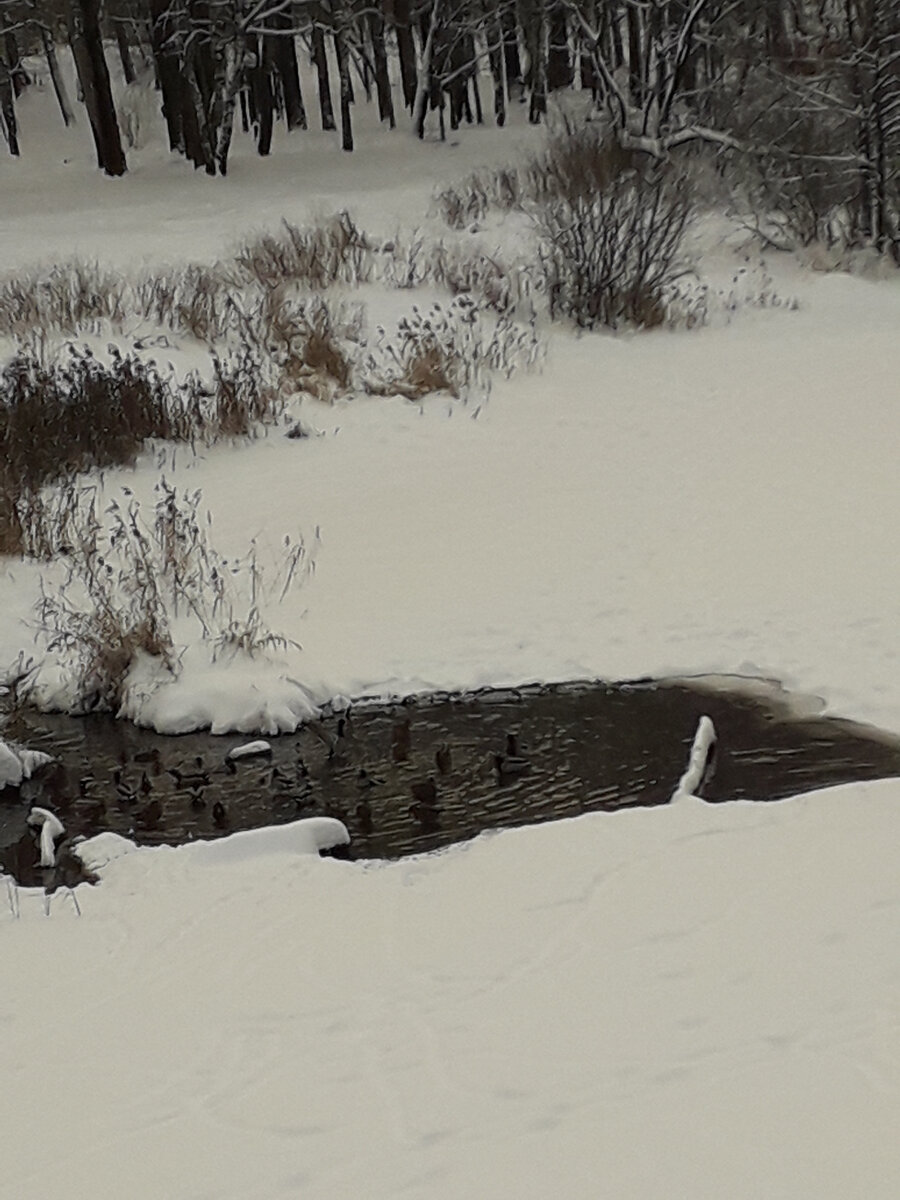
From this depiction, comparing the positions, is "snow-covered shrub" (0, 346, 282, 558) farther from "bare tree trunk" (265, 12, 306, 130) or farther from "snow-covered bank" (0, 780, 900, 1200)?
"bare tree trunk" (265, 12, 306, 130)

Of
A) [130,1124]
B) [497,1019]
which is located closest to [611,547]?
[497,1019]

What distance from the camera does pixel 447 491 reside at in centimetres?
897

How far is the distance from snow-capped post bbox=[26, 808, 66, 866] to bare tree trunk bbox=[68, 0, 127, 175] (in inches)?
753

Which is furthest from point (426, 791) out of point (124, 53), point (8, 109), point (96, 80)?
point (124, 53)

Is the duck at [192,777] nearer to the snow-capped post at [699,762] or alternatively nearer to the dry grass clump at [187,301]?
the snow-capped post at [699,762]

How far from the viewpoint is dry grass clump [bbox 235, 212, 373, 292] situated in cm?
1370

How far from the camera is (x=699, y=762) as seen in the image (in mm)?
4934

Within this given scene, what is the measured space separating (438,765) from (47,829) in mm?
1543

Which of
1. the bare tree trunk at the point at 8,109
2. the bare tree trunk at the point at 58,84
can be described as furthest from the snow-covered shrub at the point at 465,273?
the bare tree trunk at the point at 58,84

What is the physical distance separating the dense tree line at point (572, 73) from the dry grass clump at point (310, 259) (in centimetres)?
579

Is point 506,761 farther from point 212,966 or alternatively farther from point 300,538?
point 300,538

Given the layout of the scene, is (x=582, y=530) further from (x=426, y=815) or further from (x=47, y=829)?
(x=47, y=829)

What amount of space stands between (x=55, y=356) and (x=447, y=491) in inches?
143

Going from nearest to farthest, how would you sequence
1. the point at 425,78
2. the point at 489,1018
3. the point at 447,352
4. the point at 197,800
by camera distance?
the point at 489,1018
the point at 197,800
the point at 447,352
the point at 425,78
